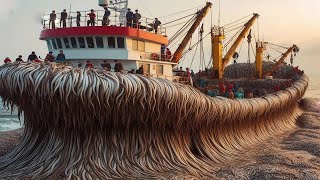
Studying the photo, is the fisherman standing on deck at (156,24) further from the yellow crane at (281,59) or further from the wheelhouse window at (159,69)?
the yellow crane at (281,59)

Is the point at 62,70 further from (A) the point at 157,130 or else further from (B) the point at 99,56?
(B) the point at 99,56

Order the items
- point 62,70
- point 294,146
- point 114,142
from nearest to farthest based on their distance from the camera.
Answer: point 62,70 < point 114,142 < point 294,146

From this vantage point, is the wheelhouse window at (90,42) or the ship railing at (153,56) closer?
the wheelhouse window at (90,42)

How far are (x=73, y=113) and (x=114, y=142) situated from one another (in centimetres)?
162

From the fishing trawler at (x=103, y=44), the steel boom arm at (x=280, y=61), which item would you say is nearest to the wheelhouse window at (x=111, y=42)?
the fishing trawler at (x=103, y=44)

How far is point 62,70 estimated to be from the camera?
1170cm

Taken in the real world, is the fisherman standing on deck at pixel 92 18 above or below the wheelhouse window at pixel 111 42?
above

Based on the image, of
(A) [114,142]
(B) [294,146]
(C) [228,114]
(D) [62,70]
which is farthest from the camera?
(B) [294,146]

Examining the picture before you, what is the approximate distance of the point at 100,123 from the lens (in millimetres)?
12133

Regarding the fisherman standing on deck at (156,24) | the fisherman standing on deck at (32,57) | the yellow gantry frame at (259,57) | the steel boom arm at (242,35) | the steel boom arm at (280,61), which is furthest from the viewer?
the steel boom arm at (280,61)

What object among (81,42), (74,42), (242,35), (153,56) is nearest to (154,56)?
(153,56)

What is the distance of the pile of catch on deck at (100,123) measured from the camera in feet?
37.7

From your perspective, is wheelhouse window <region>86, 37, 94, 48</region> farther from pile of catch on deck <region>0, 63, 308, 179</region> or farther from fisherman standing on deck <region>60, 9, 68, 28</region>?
pile of catch on deck <region>0, 63, 308, 179</region>

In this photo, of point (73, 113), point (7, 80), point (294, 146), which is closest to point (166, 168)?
point (73, 113)
